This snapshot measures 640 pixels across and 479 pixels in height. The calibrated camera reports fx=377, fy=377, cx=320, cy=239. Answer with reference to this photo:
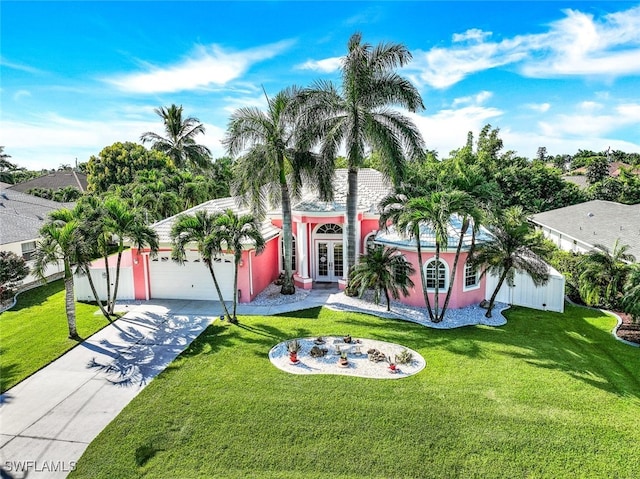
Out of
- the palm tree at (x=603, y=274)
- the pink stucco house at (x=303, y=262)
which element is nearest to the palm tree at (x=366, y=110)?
the pink stucco house at (x=303, y=262)

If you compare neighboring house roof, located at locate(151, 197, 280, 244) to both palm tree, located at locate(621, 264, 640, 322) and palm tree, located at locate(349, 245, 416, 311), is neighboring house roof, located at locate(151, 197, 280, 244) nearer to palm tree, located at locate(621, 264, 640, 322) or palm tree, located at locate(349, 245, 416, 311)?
palm tree, located at locate(349, 245, 416, 311)

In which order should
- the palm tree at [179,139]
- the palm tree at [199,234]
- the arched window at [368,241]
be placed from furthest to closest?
the palm tree at [179,139], the arched window at [368,241], the palm tree at [199,234]


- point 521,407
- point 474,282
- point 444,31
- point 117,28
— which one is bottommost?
point 521,407

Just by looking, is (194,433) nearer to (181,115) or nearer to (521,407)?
(521,407)

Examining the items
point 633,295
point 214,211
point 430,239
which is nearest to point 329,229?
point 430,239

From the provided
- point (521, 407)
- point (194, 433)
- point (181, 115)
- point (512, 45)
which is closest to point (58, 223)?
point (194, 433)

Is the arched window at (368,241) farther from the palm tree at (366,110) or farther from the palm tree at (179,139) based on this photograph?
the palm tree at (179,139)
